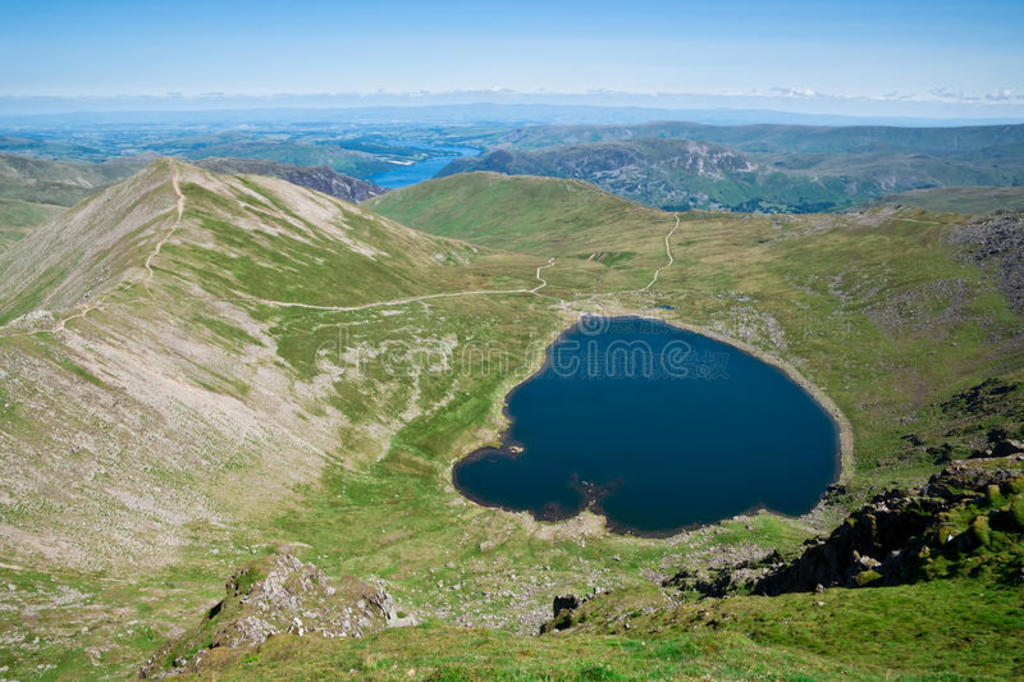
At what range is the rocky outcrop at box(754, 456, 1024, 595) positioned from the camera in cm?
3594

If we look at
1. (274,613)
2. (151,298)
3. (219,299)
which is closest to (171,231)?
(219,299)

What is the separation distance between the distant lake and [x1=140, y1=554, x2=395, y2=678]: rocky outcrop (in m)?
42.6

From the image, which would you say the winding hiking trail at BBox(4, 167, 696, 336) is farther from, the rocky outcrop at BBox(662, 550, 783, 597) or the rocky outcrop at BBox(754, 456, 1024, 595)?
the rocky outcrop at BBox(754, 456, 1024, 595)

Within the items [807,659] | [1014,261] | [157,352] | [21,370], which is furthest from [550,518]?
[1014,261]

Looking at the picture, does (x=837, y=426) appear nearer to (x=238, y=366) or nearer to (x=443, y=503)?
(x=443, y=503)

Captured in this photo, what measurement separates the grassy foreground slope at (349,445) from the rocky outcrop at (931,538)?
301 centimetres

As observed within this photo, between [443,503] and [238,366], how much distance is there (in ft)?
157

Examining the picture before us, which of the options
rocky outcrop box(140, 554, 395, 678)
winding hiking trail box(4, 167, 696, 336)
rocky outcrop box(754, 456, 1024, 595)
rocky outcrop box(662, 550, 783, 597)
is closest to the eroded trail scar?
winding hiking trail box(4, 167, 696, 336)

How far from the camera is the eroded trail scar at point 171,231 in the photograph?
11218cm

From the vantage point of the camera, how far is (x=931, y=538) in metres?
39.7

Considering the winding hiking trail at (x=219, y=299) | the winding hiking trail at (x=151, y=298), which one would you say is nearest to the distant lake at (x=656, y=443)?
the winding hiking trail at (x=219, y=299)

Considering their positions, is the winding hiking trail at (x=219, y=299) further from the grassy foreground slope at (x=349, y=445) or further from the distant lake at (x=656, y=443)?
the distant lake at (x=656, y=443)

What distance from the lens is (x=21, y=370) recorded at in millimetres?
71688

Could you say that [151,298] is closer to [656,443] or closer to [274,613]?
[274,613]
